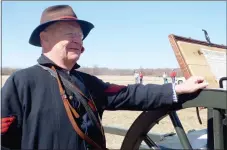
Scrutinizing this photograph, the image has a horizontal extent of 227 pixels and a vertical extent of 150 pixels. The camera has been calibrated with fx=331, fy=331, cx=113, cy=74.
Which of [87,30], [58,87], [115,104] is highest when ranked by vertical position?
[87,30]

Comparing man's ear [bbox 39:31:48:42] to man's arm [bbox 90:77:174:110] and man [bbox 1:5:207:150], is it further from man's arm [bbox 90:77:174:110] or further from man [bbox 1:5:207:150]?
man's arm [bbox 90:77:174:110]

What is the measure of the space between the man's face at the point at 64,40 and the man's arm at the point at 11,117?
32 cm

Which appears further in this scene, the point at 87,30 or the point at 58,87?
the point at 87,30

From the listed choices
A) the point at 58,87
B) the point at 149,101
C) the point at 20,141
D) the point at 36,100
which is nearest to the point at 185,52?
the point at 149,101

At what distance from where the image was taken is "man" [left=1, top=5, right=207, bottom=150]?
5.77 feet

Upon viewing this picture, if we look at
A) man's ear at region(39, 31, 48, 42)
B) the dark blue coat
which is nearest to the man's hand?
the dark blue coat

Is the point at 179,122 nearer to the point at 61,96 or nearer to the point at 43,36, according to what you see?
the point at 61,96

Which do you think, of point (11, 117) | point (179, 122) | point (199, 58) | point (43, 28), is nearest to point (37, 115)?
point (11, 117)

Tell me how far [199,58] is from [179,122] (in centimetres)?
38

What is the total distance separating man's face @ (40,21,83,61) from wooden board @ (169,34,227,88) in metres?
0.55

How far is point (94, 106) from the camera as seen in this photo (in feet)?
6.48

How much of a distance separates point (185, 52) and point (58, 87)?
73cm

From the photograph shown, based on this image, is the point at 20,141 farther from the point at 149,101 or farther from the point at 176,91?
the point at 176,91

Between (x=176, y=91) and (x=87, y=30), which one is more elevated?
(x=87, y=30)
